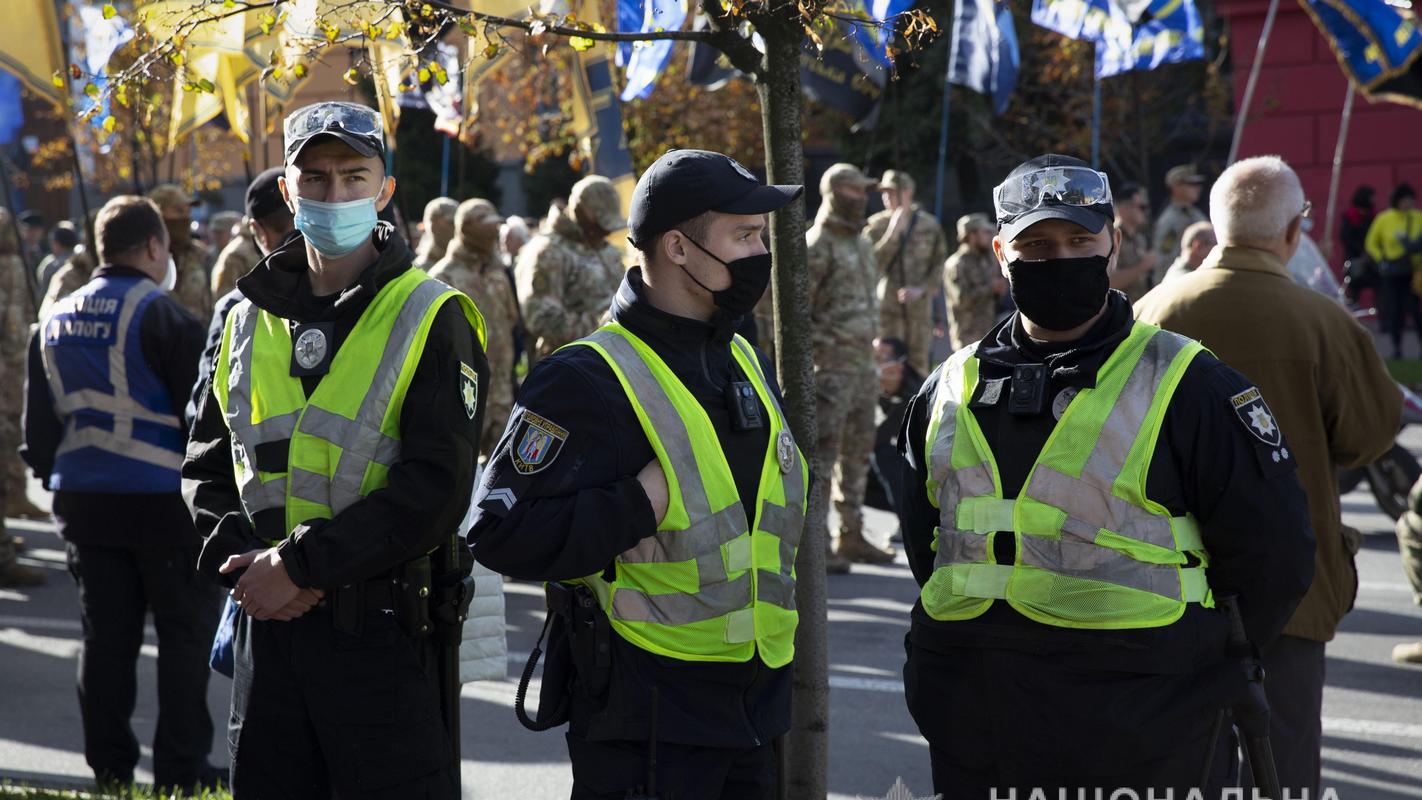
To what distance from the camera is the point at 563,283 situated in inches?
361

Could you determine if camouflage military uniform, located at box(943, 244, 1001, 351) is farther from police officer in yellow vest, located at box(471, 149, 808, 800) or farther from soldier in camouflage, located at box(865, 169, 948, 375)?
police officer in yellow vest, located at box(471, 149, 808, 800)

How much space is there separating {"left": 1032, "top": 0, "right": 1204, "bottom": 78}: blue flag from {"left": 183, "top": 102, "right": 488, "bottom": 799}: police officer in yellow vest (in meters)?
8.45

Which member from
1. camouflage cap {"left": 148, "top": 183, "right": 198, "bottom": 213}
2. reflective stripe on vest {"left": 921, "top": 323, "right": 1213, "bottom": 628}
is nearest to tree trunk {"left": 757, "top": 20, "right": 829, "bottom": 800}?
reflective stripe on vest {"left": 921, "top": 323, "right": 1213, "bottom": 628}

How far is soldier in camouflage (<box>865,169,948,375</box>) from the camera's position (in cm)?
1330

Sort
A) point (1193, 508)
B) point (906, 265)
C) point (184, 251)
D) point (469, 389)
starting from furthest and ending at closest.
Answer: point (906, 265) → point (184, 251) → point (469, 389) → point (1193, 508)

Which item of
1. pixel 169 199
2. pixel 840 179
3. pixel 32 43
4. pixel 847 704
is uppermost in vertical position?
pixel 32 43

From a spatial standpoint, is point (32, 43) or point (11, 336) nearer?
point (32, 43)

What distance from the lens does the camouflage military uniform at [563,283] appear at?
353 inches

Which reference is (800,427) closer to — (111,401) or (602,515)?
(602,515)

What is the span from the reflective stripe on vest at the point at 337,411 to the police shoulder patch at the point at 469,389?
11cm

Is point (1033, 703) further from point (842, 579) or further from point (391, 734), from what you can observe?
point (842, 579)

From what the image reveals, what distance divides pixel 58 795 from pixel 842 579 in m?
4.99

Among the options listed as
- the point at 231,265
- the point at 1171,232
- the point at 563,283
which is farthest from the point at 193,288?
the point at 1171,232

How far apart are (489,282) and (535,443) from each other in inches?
245
